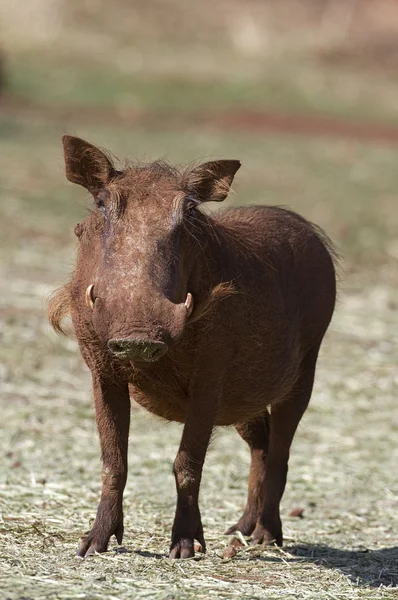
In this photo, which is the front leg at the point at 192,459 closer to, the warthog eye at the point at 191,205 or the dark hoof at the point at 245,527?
the warthog eye at the point at 191,205

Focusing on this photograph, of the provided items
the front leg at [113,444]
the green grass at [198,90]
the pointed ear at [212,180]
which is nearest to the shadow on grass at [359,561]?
the front leg at [113,444]

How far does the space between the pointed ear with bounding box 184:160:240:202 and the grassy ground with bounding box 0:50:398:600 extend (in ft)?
3.69

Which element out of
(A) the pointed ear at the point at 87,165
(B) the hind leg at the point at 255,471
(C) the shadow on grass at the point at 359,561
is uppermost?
(A) the pointed ear at the point at 87,165

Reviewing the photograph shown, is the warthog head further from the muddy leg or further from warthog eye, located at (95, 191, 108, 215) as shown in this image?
the muddy leg

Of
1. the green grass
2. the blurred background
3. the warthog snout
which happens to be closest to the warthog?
the warthog snout

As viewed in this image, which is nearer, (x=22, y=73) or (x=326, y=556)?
(x=326, y=556)

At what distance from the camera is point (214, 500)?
7707 mm

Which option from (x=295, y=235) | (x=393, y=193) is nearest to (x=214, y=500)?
(x=295, y=235)

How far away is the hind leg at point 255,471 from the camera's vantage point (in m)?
6.77

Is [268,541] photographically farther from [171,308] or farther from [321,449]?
[321,449]

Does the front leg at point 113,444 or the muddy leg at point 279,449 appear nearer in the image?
the front leg at point 113,444

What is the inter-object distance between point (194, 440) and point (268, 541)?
1.09 meters

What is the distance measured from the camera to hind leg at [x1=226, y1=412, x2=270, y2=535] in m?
6.77

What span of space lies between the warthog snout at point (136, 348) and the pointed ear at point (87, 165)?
899 mm
